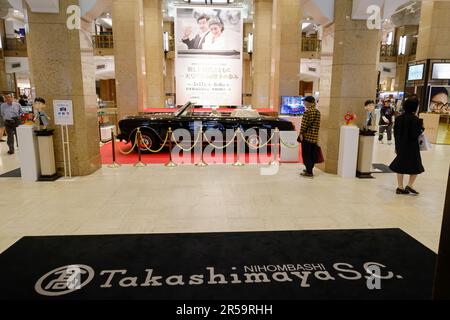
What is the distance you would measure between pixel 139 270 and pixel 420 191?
15.7 ft

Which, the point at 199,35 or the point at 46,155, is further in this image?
the point at 199,35

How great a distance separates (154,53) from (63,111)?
9.79 meters

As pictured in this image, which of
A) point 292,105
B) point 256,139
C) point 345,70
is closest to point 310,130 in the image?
point 345,70

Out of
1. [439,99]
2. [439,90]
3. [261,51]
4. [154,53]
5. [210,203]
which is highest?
[261,51]

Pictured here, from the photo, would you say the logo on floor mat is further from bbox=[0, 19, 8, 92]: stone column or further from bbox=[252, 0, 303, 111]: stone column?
bbox=[0, 19, 8, 92]: stone column

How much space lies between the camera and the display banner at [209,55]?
39.4ft

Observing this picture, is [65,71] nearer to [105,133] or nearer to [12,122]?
[12,122]

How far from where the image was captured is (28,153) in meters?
5.88

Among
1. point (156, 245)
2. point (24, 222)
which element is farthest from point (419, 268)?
point (24, 222)

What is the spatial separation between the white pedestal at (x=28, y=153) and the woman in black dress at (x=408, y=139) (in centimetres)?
615

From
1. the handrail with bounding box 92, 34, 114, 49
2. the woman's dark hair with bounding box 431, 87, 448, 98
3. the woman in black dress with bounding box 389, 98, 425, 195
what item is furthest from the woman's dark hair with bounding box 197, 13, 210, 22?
the handrail with bounding box 92, 34, 114, 49

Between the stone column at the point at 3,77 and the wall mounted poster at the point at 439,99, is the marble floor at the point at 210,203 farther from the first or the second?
the stone column at the point at 3,77

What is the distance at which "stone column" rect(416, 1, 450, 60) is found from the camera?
1124 centimetres

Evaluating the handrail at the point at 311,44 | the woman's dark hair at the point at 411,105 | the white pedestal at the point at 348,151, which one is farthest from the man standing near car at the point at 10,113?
the handrail at the point at 311,44
